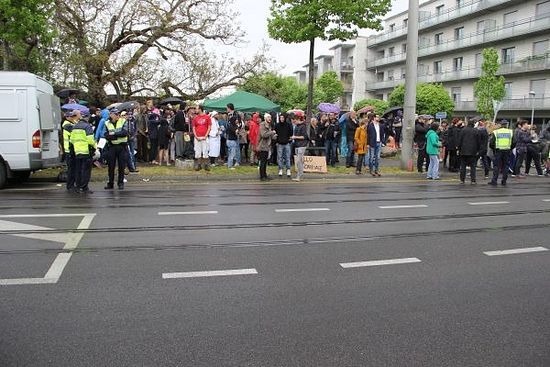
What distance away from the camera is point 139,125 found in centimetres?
1736

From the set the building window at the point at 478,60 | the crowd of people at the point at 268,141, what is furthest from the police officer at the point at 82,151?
the building window at the point at 478,60

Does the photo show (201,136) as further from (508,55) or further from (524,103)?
(508,55)

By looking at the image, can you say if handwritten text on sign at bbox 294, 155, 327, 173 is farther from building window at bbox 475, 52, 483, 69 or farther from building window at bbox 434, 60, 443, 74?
building window at bbox 434, 60, 443, 74

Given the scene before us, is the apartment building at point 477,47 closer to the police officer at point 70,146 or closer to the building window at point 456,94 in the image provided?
the building window at point 456,94

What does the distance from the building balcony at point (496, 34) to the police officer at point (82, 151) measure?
150ft

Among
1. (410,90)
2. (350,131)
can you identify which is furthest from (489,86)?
(350,131)

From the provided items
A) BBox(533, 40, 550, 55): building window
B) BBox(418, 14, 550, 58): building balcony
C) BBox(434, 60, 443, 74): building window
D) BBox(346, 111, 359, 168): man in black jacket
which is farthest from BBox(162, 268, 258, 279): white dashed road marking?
BBox(434, 60, 443, 74): building window

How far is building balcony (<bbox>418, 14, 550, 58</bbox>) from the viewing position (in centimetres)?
4728

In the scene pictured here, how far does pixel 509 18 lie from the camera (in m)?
52.5

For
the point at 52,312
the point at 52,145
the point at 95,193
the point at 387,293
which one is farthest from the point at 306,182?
the point at 52,312

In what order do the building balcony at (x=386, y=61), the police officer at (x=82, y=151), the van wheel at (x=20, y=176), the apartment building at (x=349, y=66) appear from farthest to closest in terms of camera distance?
1. the apartment building at (x=349, y=66)
2. the building balcony at (x=386, y=61)
3. the van wheel at (x=20, y=176)
4. the police officer at (x=82, y=151)

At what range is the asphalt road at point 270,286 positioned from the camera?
3.96m

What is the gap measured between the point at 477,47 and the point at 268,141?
48.5m

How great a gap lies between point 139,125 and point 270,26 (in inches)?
240
